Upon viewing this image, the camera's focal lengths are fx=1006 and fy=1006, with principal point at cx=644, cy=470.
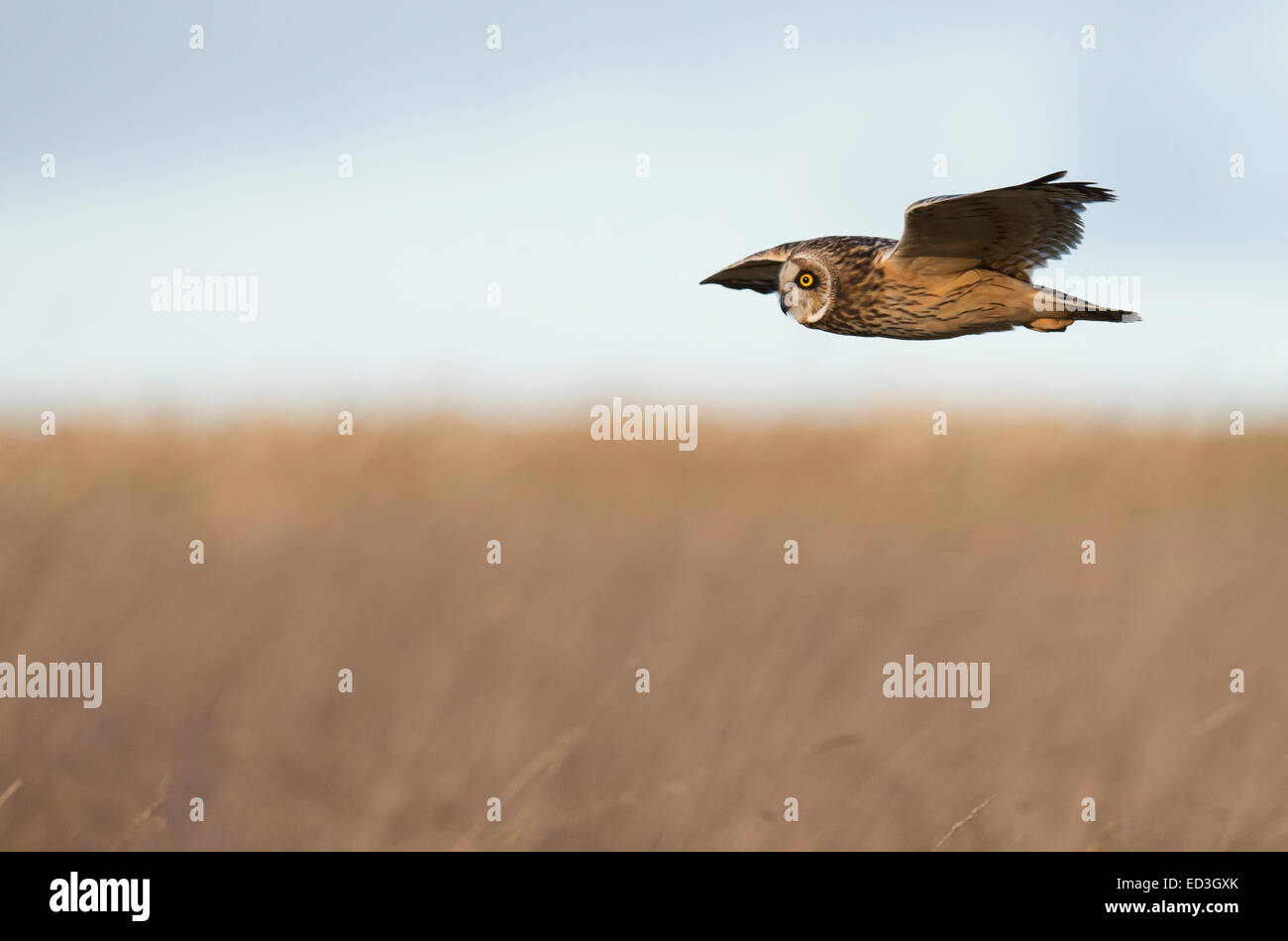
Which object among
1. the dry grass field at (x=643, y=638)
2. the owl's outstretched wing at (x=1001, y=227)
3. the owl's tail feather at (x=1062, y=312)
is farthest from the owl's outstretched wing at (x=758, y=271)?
the dry grass field at (x=643, y=638)

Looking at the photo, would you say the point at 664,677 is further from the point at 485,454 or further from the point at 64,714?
the point at 64,714

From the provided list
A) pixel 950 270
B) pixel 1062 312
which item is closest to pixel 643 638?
pixel 950 270

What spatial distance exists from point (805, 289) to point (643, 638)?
152cm

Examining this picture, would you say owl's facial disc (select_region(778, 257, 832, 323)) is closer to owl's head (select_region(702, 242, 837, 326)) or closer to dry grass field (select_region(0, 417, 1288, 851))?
owl's head (select_region(702, 242, 837, 326))

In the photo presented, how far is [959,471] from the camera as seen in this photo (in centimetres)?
326

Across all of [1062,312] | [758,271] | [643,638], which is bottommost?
[643,638]

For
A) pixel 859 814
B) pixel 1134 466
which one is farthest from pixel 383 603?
pixel 1134 466

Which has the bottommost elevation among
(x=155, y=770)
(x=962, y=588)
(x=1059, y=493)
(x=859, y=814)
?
(x=859, y=814)

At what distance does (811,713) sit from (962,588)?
761 mm

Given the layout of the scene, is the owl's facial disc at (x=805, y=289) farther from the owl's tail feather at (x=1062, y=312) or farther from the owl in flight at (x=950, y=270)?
the owl's tail feather at (x=1062, y=312)

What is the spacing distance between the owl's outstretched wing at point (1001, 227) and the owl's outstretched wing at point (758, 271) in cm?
21

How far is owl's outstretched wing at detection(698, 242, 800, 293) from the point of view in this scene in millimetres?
1624

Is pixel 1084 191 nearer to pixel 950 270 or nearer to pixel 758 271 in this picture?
pixel 950 270

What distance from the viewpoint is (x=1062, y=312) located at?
4.14 feet
